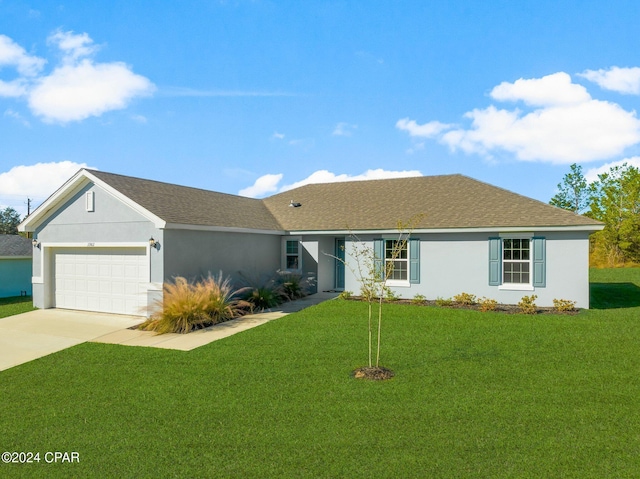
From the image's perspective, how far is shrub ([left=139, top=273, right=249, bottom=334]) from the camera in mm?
11594

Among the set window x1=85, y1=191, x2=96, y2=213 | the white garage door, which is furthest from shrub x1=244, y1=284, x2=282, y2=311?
window x1=85, y1=191, x2=96, y2=213

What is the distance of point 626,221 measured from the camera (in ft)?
118

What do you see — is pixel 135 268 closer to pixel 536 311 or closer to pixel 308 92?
pixel 308 92

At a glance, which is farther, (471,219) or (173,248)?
(471,219)

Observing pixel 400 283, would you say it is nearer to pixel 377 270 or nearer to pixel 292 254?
pixel 377 270

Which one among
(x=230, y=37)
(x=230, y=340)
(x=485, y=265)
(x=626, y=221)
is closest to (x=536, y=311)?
(x=485, y=265)

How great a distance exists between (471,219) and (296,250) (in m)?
7.77

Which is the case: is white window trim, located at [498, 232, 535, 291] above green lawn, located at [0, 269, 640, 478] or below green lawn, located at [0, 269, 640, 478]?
above

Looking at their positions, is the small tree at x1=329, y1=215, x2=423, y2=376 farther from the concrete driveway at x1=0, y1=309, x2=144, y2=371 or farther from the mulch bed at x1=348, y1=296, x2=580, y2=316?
the concrete driveway at x1=0, y1=309, x2=144, y2=371

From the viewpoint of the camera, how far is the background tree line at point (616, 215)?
1422 inches

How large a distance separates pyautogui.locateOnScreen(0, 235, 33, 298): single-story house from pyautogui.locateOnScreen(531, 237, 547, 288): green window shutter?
23.8m

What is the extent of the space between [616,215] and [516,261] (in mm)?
31068

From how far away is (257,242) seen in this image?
57.1 ft

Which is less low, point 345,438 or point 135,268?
point 135,268
